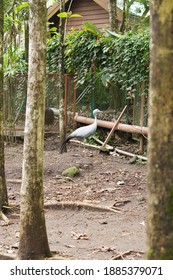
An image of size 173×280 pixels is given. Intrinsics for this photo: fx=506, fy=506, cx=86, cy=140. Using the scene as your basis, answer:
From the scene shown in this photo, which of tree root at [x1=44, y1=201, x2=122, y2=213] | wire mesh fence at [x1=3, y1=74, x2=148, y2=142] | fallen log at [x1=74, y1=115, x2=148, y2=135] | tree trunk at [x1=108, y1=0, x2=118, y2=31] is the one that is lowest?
tree root at [x1=44, y1=201, x2=122, y2=213]

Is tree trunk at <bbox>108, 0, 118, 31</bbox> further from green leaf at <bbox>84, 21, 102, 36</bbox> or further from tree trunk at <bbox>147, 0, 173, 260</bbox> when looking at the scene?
tree trunk at <bbox>147, 0, 173, 260</bbox>

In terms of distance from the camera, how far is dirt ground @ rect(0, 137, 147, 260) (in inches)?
256

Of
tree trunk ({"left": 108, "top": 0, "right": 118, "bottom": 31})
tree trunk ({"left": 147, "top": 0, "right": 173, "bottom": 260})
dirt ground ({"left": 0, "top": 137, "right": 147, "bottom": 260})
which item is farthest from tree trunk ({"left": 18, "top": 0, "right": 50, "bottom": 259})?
tree trunk ({"left": 108, "top": 0, "right": 118, "bottom": 31})

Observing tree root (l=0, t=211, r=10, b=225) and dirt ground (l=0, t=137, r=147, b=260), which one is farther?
tree root (l=0, t=211, r=10, b=225)

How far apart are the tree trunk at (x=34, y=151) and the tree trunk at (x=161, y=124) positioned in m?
2.40

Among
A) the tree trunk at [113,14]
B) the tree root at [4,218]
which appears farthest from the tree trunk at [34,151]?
the tree trunk at [113,14]

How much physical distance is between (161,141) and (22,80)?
13115 mm

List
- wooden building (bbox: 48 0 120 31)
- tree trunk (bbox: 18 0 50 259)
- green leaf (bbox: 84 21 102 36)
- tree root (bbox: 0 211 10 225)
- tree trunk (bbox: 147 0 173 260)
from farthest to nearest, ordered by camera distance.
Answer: wooden building (bbox: 48 0 120 31) < green leaf (bbox: 84 21 102 36) < tree root (bbox: 0 211 10 225) < tree trunk (bbox: 18 0 50 259) < tree trunk (bbox: 147 0 173 260)

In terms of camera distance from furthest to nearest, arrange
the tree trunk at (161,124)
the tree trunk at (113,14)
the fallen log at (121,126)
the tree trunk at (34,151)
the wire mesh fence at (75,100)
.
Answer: the tree trunk at (113,14) → the wire mesh fence at (75,100) → the fallen log at (121,126) → the tree trunk at (34,151) → the tree trunk at (161,124)

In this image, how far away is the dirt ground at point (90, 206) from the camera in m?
6.51

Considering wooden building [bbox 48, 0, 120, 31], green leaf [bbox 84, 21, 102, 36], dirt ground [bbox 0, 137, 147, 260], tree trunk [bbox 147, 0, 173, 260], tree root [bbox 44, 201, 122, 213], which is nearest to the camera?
tree trunk [bbox 147, 0, 173, 260]

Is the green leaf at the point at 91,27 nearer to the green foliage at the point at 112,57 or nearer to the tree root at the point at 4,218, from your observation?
the green foliage at the point at 112,57

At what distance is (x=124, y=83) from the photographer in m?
13.2

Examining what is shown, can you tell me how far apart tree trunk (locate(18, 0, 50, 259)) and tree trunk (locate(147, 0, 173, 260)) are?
240cm
